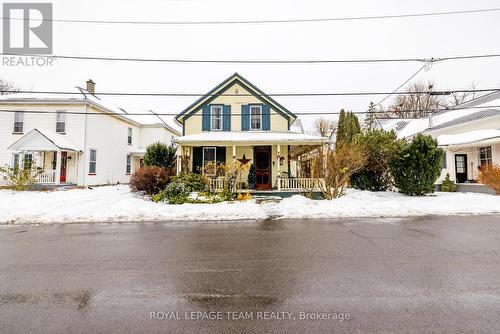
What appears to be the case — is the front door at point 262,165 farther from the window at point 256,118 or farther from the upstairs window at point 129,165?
the upstairs window at point 129,165

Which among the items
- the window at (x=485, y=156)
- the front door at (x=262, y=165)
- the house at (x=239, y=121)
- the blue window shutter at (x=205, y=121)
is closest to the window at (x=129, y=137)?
the house at (x=239, y=121)

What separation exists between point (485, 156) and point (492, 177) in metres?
4.33

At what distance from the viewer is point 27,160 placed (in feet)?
60.7

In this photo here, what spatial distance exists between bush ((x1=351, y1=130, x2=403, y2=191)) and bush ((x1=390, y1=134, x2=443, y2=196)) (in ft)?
1.96

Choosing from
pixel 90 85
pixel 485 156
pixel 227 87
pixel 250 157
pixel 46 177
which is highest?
pixel 90 85

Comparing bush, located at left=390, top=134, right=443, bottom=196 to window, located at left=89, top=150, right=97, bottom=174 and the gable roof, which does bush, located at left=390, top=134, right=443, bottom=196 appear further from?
window, located at left=89, top=150, right=97, bottom=174

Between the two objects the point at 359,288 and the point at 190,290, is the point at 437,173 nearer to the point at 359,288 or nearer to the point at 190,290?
the point at 359,288

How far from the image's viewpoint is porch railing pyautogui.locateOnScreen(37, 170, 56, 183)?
17.8 meters

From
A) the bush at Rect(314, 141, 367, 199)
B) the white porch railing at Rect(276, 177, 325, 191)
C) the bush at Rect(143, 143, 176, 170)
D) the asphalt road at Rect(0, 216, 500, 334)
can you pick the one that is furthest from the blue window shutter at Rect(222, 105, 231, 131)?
the asphalt road at Rect(0, 216, 500, 334)

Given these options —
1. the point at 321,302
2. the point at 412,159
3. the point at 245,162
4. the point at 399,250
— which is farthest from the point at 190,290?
the point at 412,159

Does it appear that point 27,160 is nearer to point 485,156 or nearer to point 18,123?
point 18,123

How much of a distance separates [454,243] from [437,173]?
34.4ft

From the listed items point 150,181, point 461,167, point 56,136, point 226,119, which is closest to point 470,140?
point 461,167

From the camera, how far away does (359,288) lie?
382 cm
